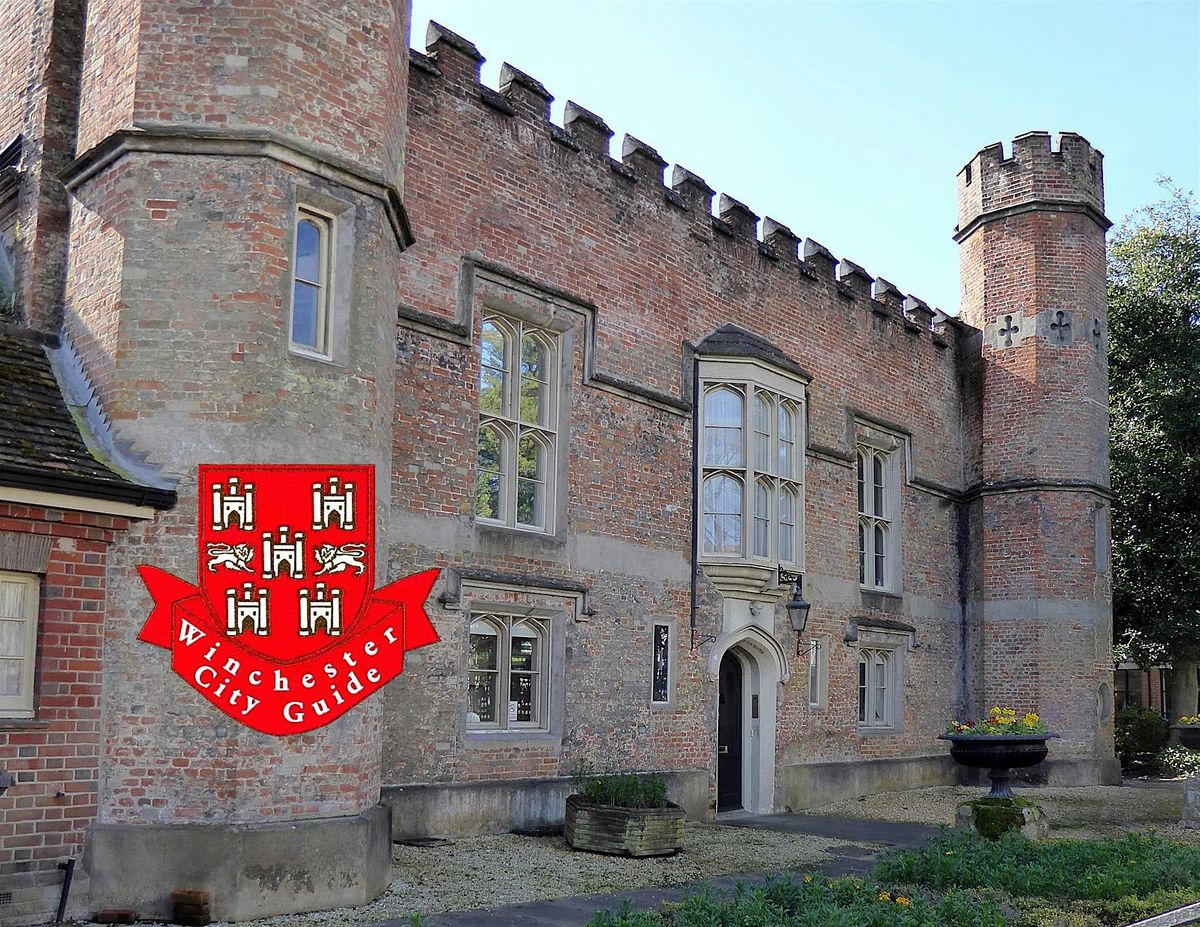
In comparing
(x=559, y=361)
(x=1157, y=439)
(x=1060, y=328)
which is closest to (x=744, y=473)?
(x=559, y=361)

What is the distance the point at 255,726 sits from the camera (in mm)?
8945

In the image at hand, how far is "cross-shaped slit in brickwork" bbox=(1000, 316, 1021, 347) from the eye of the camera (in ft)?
70.8

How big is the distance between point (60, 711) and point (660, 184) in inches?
406

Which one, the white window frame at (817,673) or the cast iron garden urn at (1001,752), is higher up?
the white window frame at (817,673)

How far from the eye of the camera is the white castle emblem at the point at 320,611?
9.38 meters

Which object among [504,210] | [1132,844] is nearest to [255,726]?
[504,210]

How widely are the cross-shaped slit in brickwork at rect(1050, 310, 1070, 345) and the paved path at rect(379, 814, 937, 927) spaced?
32.1 feet

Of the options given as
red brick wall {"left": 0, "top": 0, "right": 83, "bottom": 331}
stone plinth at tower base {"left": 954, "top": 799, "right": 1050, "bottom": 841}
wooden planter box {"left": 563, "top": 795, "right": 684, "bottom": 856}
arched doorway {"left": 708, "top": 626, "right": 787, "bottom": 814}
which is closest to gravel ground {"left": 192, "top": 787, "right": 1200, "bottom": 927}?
wooden planter box {"left": 563, "top": 795, "right": 684, "bottom": 856}

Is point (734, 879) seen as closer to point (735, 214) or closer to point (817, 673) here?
point (817, 673)

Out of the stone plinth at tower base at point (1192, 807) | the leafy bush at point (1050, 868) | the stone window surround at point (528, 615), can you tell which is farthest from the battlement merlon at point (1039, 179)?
the leafy bush at point (1050, 868)

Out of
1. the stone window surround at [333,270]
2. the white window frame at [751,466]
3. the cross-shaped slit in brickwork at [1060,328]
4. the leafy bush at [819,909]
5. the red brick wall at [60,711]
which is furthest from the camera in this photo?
the cross-shaped slit in brickwork at [1060,328]

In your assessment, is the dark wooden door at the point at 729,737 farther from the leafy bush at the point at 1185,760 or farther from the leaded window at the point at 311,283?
the leaded window at the point at 311,283

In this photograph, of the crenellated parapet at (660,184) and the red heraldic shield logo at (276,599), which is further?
the crenellated parapet at (660,184)

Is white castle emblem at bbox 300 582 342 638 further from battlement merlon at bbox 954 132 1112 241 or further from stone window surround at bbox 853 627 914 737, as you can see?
battlement merlon at bbox 954 132 1112 241
